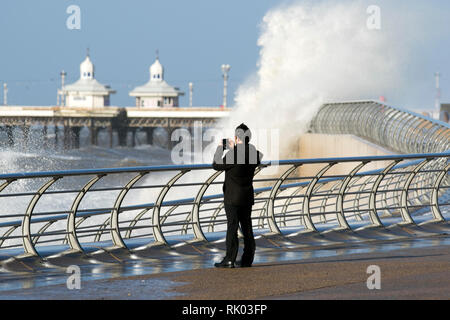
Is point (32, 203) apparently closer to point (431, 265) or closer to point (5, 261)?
point (5, 261)

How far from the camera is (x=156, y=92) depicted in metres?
190

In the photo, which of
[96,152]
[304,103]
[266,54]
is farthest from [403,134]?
[96,152]

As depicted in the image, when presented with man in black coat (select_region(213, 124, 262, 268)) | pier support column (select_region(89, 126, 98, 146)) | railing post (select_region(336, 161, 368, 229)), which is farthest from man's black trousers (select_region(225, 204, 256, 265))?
pier support column (select_region(89, 126, 98, 146))

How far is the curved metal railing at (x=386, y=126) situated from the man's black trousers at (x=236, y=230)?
744 inches

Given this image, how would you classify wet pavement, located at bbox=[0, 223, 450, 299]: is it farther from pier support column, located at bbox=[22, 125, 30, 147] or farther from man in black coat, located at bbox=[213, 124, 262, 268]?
pier support column, located at bbox=[22, 125, 30, 147]

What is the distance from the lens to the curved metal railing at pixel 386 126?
1169 inches

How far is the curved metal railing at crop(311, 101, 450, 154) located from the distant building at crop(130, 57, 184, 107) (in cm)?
14037

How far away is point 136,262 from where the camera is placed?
29.5 feet

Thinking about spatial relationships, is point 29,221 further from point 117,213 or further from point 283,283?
point 283,283

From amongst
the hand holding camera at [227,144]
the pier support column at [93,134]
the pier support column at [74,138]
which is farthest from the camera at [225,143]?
the pier support column at [93,134]

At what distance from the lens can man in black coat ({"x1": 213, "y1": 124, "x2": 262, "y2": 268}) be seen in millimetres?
8391
